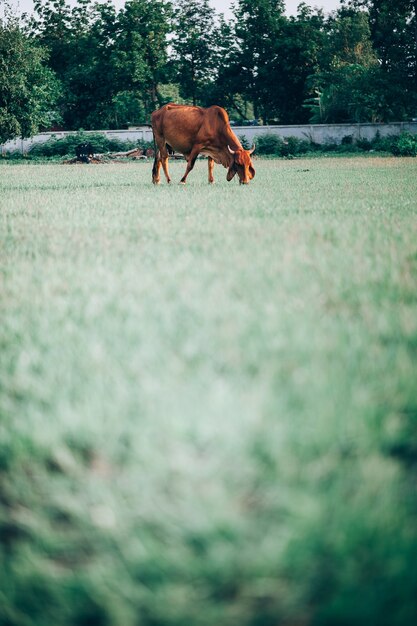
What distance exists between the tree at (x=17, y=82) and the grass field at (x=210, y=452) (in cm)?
3455

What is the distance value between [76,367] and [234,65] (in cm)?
6952

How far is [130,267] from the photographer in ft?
13.5

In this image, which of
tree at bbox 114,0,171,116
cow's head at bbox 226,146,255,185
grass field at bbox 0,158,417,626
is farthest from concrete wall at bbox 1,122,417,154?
grass field at bbox 0,158,417,626

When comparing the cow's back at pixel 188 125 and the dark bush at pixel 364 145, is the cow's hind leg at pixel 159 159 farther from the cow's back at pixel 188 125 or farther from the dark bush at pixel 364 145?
the dark bush at pixel 364 145

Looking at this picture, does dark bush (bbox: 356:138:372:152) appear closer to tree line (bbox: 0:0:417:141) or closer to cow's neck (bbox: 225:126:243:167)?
tree line (bbox: 0:0:417:141)

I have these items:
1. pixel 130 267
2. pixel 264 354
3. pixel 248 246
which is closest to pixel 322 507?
pixel 264 354

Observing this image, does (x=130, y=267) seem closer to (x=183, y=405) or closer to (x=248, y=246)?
(x=248, y=246)

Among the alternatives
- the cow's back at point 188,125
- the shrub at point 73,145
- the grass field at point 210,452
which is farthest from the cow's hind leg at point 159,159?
the shrub at point 73,145

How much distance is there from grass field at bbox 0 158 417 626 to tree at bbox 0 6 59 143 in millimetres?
34547

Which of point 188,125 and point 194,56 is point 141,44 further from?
point 188,125

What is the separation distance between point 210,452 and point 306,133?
46.2 m

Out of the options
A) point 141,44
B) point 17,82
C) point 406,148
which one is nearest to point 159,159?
point 406,148

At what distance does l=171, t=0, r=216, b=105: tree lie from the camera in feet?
225

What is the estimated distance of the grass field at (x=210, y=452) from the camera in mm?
1193
